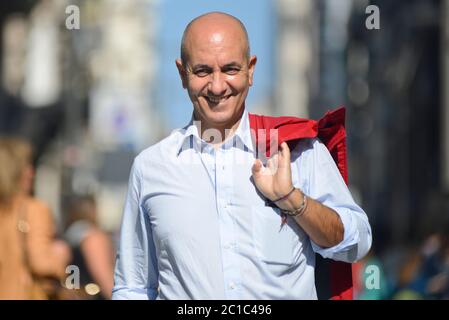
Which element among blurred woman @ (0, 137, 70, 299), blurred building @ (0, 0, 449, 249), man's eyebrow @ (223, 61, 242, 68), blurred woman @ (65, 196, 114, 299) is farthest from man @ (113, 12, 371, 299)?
blurred building @ (0, 0, 449, 249)

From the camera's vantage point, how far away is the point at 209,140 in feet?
12.2

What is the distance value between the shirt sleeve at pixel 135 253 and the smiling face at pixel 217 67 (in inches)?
14.7

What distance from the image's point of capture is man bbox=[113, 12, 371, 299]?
3535mm

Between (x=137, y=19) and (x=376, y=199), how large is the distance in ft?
243

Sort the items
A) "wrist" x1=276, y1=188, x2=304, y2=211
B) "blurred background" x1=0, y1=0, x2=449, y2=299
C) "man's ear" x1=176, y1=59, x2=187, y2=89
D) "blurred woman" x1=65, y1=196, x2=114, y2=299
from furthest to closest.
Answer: "blurred background" x1=0, y1=0, x2=449, y2=299, "blurred woman" x1=65, y1=196, x2=114, y2=299, "man's ear" x1=176, y1=59, x2=187, y2=89, "wrist" x1=276, y1=188, x2=304, y2=211

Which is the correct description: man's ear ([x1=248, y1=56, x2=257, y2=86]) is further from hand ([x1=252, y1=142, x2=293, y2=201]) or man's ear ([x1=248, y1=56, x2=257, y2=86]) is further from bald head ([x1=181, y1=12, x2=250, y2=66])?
hand ([x1=252, y1=142, x2=293, y2=201])

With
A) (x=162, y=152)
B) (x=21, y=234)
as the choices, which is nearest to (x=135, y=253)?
(x=162, y=152)

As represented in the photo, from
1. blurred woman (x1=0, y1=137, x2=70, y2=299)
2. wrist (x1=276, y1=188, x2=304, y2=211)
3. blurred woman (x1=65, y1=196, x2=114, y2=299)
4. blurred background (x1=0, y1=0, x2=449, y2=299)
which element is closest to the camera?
wrist (x1=276, y1=188, x2=304, y2=211)

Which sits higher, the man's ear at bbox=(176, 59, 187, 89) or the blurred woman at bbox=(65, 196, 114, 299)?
the man's ear at bbox=(176, 59, 187, 89)

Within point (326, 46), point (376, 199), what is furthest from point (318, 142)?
point (326, 46)

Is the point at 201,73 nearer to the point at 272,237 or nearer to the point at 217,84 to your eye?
the point at 217,84

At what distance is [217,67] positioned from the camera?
357cm

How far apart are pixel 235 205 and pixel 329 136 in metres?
0.40

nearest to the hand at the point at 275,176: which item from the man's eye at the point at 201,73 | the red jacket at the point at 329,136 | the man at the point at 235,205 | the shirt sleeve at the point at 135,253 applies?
the man at the point at 235,205
